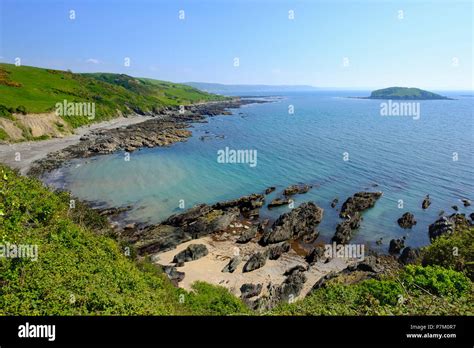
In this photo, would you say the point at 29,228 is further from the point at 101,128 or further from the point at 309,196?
the point at 101,128

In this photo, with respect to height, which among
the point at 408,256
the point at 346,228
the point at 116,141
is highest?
the point at 116,141

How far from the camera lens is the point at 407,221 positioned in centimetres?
4181

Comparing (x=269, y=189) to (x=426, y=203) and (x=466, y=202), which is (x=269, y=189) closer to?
(x=426, y=203)

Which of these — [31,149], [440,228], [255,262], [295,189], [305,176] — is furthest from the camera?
[31,149]

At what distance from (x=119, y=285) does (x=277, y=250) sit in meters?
20.4

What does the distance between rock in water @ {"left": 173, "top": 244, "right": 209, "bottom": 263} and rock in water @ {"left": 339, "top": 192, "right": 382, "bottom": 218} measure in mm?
20716

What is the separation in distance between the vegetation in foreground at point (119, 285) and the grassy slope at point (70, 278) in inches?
1.5

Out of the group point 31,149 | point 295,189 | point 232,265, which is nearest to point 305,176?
point 295,189

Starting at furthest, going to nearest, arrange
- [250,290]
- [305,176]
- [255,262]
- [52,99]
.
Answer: [52,99]
[305,176]
[255,262]
[250,290]

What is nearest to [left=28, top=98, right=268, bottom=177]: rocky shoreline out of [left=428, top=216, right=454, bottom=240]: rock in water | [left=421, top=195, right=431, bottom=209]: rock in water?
[left=428, top=216, right=454, bottom=240]: rock in water

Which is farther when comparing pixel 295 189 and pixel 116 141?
pixel 116 141

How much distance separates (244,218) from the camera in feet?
142
